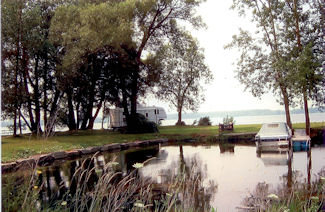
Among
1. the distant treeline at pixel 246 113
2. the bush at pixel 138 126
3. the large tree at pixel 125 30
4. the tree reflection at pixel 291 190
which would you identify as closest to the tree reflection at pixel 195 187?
the tree reflection at pixel 291 190

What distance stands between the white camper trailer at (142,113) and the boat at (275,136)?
1536cm

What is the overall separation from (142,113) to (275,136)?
19237 mm

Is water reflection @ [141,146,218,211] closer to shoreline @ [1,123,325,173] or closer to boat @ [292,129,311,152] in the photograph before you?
shoreline @ [1,123,325,173]

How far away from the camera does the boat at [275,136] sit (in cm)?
1138

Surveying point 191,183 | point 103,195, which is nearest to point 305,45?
point 191,183

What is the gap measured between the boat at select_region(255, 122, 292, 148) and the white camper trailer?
15358mm

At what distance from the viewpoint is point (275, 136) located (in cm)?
1152

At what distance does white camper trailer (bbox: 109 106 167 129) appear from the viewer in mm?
26875

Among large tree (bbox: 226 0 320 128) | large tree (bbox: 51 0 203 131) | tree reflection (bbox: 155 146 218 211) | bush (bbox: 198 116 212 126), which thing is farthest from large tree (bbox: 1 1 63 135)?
bush (bbox: 198 116 212 126)

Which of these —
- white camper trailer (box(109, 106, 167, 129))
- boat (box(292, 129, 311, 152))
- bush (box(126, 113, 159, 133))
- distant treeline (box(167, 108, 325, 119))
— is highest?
white camper trailer (box(109, 106, 167, 129))

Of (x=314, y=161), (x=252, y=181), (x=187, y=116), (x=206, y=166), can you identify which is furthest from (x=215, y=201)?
(x=187, y=116)

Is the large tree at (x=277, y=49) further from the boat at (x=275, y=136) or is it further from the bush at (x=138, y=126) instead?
the bush at (x=138, y=126)

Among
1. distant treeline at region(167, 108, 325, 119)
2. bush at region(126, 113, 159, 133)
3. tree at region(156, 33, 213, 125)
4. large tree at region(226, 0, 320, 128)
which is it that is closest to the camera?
distant treeline at region(167, 108, 325, 119)

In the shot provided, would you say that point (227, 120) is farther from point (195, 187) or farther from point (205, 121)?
point (195, 187)
